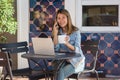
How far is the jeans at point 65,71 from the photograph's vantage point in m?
3.40

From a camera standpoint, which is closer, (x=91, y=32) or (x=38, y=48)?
(x=38, y=48)

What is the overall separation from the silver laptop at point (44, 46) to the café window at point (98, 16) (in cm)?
202

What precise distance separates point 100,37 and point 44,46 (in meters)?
2.13

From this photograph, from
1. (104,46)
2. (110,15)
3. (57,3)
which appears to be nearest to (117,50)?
(104,46)

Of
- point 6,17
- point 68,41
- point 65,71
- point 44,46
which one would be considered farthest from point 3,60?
point 6,17

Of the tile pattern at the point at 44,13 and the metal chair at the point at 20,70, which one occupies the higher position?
the tile pattern at the point at 44,13

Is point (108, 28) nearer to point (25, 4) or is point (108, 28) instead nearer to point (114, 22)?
point (114, 22)

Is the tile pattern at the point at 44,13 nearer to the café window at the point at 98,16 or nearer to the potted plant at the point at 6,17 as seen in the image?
the café window at the point at 98,16

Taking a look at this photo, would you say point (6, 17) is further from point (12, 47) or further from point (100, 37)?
point (100, 37)

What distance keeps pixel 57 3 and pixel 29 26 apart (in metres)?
0.63

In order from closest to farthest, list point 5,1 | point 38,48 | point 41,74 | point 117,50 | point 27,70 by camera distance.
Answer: point 38,48 → point 41,74 → point 27,70 → point 5,1 → point 117,50

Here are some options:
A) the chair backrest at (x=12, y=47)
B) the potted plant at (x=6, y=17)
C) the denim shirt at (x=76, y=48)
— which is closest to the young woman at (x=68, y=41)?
the denim shirt at (x=76, y=48)

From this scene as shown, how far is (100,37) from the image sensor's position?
206 inches

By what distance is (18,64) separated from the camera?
536cm
